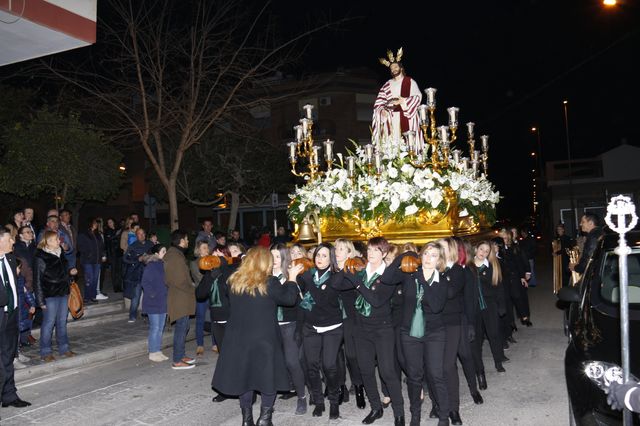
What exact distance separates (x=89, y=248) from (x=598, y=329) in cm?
1123

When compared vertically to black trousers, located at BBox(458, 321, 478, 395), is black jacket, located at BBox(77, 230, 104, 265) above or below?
above

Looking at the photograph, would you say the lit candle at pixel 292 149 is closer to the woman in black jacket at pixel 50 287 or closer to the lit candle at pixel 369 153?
the lit candle at pixel 369 153

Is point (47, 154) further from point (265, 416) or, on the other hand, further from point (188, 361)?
point (265, 416)

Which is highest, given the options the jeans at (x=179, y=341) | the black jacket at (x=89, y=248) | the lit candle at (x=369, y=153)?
the lit candle at (x=369, y=153)

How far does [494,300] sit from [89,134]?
19.1 meters

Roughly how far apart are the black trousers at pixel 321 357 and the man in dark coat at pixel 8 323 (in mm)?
3578

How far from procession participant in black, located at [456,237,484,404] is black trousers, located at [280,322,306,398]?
187 cm

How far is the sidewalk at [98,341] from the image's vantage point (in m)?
8.34

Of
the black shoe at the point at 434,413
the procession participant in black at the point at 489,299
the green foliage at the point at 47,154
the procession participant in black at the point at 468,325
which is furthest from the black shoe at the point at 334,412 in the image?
the green foliage at the point at 47,154

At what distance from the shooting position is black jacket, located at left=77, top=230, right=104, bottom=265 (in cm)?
1245

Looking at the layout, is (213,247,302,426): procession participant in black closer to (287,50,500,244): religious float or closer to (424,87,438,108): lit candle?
(287,50,500,244): religious float

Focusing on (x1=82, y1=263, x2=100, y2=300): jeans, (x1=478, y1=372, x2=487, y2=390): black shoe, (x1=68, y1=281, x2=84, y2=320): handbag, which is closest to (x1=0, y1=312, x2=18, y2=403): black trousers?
(x1=68, y1=281, x2=84, y2=320): handbag

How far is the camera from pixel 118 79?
659 inches

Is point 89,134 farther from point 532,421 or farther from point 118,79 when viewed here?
point 532,421
